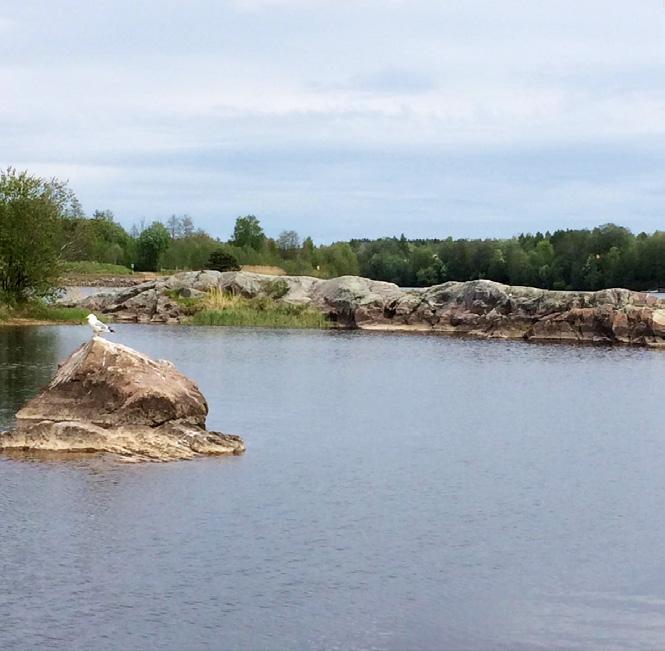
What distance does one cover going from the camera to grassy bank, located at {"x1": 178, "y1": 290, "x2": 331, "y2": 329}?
2975 inches

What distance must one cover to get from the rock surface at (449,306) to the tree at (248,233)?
65.5 metres

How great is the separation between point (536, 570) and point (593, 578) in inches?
33.7

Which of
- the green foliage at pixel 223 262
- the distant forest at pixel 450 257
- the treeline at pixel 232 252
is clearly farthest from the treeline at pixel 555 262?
the green foliage at pixel 223 262

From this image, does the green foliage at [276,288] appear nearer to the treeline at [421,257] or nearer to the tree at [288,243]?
the treeline at [421,257]

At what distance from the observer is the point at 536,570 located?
55.0ft

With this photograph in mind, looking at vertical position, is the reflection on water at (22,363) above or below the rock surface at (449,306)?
below

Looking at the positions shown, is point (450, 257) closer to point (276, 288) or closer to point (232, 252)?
point (232, 252)

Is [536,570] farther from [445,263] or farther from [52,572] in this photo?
[445,263]

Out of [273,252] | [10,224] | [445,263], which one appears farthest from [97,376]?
[445,263]

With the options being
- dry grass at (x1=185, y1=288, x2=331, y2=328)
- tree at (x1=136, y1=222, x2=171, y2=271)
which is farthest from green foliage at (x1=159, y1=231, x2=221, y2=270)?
dry grass at (x1=185, y1=288, x2=331, y2=328)

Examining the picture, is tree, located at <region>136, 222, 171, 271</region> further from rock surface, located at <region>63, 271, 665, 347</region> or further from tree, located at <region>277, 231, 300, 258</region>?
rock surface, located at <region>63, 271, 665, 347</region>

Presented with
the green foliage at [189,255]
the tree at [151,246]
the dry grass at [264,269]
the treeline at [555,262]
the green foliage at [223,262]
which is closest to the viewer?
the green foliage at [223,262]

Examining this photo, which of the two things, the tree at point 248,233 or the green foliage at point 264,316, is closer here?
the green foliage at point 264,316

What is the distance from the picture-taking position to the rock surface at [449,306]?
228 ft
